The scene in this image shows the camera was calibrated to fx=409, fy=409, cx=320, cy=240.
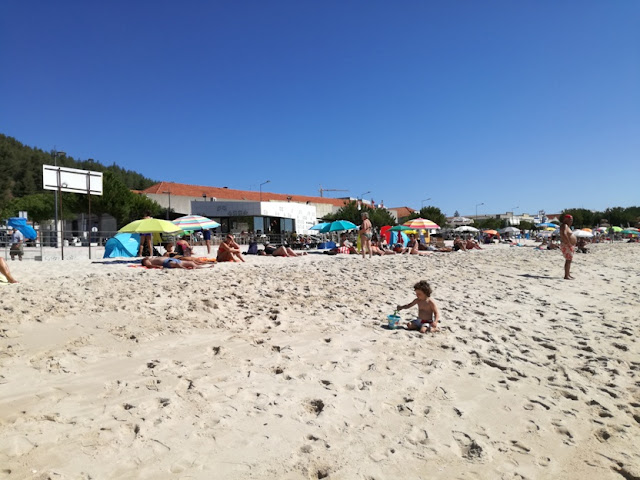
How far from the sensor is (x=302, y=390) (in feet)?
10.0

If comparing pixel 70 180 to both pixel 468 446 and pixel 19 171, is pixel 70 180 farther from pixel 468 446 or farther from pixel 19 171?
pixel 19 171

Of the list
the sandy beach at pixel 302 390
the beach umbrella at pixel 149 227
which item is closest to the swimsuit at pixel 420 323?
the sandy beach at pixel 302 390

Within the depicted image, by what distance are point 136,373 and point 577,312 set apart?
604 centimetres

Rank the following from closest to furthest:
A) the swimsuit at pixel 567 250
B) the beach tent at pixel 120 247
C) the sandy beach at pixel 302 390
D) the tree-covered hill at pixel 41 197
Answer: the sandy beach at pixel 302 390
the swimsuit at pixel 567 250
the beach tent at pixel 120 247
the tree-covered hill at pixel 41 197

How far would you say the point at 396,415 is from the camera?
2727mm

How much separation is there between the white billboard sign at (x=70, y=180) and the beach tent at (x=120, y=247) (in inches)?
65.4

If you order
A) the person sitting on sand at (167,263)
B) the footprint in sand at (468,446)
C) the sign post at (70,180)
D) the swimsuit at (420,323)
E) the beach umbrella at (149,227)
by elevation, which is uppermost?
the sign post at (70,180)

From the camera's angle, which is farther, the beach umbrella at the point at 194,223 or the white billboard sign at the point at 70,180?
the beach umbrella at the point at 194,223

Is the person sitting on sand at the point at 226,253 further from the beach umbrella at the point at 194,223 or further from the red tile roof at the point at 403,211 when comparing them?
the red tile roof at the point at 403,211

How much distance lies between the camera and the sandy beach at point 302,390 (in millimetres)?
2217

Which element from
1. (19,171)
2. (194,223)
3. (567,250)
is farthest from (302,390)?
(19,171)

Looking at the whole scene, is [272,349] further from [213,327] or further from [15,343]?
[15,343]

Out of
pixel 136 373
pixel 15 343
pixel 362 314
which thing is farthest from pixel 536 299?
pixel 15 343

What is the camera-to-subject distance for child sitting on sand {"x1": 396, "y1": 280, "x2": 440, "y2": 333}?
4782 millimetres
